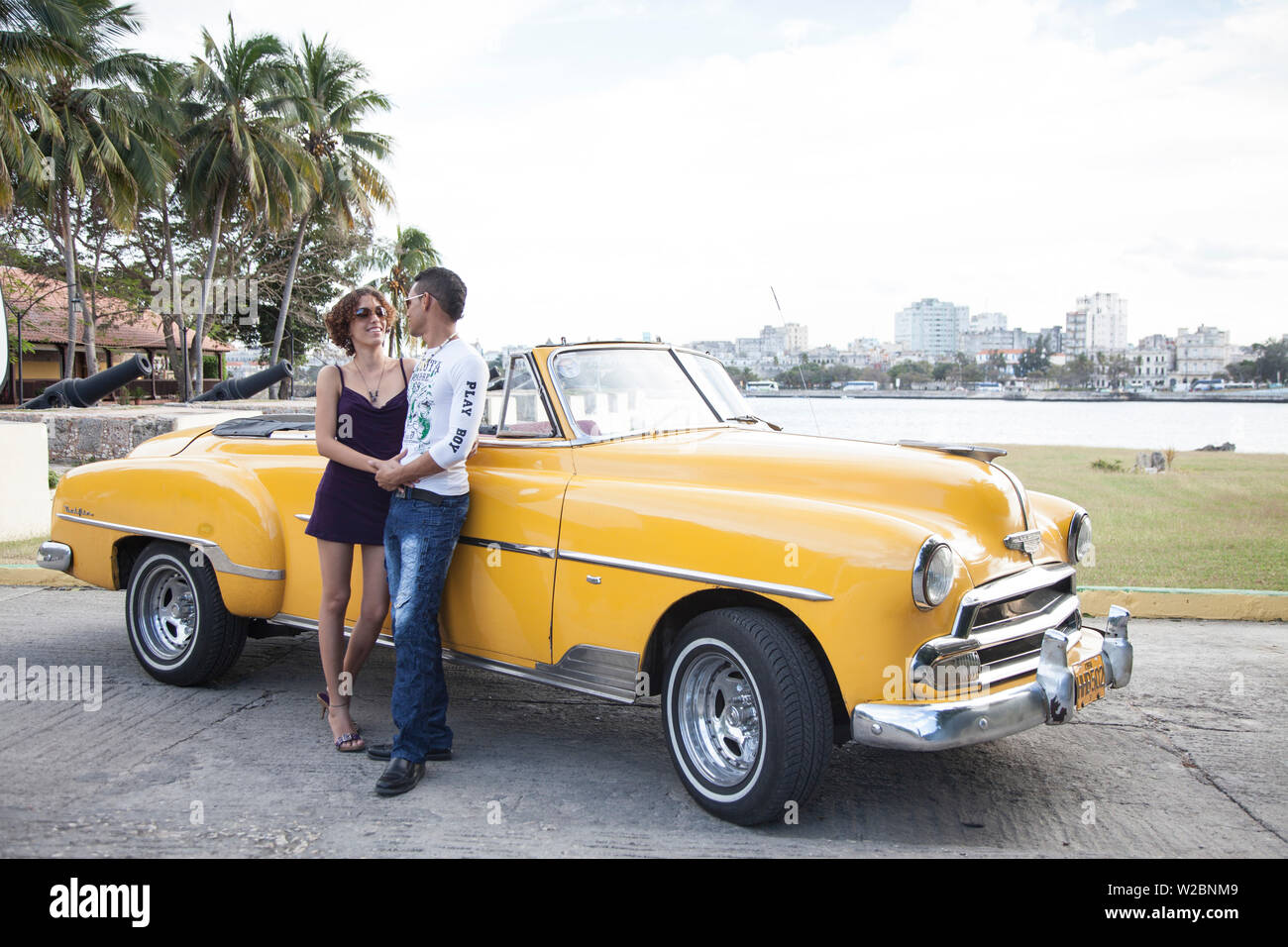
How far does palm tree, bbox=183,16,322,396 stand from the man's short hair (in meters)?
28.9

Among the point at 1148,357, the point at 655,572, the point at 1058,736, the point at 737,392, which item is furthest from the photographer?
the point at 1148,357

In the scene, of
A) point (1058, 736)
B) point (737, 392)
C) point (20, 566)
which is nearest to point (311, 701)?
point (737, 392)

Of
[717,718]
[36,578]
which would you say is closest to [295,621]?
[717,718]

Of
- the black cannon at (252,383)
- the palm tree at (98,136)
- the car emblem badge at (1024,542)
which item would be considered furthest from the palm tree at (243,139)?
the car emblem badge at (1024,542)

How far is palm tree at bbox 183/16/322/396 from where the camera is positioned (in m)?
30.2

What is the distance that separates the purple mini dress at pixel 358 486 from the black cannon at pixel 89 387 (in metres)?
13.2

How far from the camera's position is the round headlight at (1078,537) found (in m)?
4.21

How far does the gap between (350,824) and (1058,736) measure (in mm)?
3167

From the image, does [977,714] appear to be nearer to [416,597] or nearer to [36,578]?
[416,597]

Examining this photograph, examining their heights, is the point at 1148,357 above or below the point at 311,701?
above

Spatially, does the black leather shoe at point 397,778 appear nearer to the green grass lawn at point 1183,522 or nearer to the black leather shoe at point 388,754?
the black leather shoe at point 388,754

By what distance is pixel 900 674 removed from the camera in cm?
318
